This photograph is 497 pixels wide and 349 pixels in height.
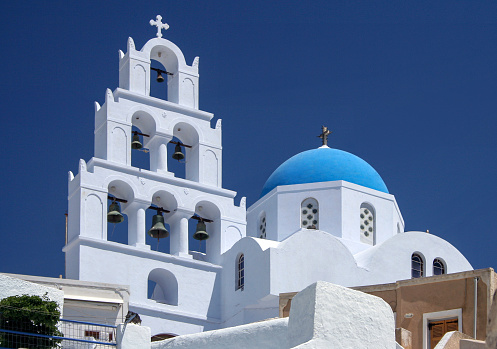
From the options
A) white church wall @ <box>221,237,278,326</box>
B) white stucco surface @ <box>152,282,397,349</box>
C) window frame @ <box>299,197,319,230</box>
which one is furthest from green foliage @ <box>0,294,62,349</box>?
window frame @ <box>299,197,319,230</box>

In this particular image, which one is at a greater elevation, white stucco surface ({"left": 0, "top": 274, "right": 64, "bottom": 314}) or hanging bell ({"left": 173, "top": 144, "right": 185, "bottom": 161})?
hanging bell ({"left": 173, "top": 144, "right": 185, "bottom": 161})

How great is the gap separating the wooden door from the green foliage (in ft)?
24.7

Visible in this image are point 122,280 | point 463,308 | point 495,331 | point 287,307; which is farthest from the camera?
point 122,280

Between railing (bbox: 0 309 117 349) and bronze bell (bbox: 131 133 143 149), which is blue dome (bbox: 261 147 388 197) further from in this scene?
railing (bbox: 0 309 117 349)

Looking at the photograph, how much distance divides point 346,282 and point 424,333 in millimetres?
7173

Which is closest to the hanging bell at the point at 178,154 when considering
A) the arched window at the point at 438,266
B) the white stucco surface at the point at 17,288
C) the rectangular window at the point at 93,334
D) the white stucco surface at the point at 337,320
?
the arched window at the point at 438,266

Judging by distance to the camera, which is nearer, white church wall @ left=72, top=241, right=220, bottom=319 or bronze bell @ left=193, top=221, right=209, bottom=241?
white church wall @ left=72, top=241, right=220, bottom=319

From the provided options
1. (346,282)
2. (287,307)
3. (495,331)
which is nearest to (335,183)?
(346,282)

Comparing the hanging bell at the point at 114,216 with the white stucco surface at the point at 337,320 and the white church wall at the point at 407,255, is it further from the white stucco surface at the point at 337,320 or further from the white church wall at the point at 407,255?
the white stucco surface at the point at 337,320

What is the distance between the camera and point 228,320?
29875 mm

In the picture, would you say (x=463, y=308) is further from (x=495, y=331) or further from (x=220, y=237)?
(x=495, y=331)

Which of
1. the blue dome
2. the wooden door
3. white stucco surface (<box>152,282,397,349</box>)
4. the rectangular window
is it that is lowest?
white stucco surface (<box>152,282,397,349</box>)

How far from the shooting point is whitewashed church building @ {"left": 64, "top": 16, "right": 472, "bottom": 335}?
29031 millimetres

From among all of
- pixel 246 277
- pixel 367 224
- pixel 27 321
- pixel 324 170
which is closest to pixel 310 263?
pixel 246 277
